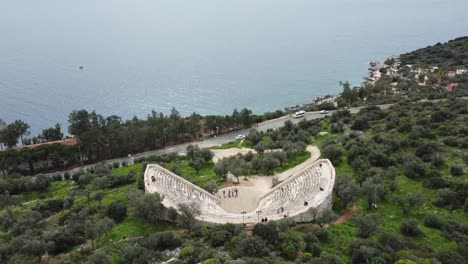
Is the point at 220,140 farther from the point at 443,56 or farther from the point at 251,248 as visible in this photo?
the point at 443,56

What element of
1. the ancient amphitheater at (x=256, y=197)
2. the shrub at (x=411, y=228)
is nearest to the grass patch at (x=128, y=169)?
the ancient amphitheater at (x=256, y=197)

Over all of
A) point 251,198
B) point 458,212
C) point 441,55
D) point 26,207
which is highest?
point 441,55

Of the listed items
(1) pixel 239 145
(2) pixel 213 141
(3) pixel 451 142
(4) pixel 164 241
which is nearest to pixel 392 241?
(4) pixel 164 241

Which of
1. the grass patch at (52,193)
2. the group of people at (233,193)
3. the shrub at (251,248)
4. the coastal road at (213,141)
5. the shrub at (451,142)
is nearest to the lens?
the shrub at (251,248)

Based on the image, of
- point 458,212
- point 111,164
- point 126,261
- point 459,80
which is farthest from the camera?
point 459,80

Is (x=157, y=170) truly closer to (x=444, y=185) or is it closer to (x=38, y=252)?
(x=38, y=252)

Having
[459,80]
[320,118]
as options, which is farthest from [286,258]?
[459,80]

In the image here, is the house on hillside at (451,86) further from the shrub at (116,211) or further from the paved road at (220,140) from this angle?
the shrub at (116,211)

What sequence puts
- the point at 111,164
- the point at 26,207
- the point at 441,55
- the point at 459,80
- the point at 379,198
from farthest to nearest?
the point at 441,55 < the point at 459,80 < the point at 111,164 < the point at 26,207 < the point at 379,198
